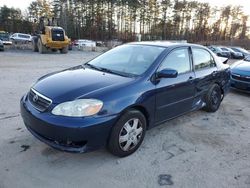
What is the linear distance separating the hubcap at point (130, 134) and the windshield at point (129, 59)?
2.35 feet

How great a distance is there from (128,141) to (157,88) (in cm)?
86

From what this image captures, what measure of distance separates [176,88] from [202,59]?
1.24 m

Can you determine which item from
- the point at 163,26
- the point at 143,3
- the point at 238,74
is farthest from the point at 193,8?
the point at 238,74

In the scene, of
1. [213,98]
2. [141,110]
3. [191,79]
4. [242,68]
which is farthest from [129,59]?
[242,68]

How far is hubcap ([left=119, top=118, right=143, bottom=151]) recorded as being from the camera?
3237mm

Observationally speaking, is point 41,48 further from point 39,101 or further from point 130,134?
point 130,134

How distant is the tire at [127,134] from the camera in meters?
3.12

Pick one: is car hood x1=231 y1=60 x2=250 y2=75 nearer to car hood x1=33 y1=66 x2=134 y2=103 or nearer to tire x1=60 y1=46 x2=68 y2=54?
car hood x1=33 y1=66 x2=134 y2=103

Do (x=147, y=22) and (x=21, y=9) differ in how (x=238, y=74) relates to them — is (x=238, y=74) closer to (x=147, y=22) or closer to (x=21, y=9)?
(x=147, y=22)

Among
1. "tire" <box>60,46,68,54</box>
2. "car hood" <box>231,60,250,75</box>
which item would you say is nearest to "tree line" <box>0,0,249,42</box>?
"tire" <box>60,46,68,54</box>

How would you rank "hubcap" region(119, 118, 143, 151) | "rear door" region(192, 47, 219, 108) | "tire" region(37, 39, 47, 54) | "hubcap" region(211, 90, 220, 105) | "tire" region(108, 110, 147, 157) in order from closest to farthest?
"tire" region(108, 110, 147, 157) → "hubcap" region(119, 118, 143, 151) → "rear door" region(192, 47, 219, 108) → "hubcap" region(211, 90, 220, 105) → "tire" region(37, 39, 47, 54)

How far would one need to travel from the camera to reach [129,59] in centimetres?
405

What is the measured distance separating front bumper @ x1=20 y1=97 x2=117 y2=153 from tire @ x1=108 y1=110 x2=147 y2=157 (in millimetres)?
116

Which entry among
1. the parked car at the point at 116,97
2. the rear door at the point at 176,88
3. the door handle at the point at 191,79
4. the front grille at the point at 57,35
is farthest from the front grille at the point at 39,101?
the front grille at the point at 57,35
